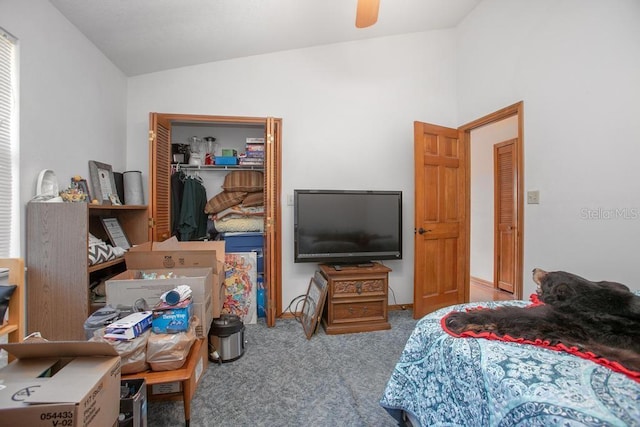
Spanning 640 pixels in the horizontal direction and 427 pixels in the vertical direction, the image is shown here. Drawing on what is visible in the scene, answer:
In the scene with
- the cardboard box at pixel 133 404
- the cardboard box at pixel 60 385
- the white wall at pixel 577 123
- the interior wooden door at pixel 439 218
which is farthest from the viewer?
the interior wooden door at pixel 439 218

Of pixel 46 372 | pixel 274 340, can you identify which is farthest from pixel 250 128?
pixel 46 372

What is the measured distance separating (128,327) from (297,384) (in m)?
1.10

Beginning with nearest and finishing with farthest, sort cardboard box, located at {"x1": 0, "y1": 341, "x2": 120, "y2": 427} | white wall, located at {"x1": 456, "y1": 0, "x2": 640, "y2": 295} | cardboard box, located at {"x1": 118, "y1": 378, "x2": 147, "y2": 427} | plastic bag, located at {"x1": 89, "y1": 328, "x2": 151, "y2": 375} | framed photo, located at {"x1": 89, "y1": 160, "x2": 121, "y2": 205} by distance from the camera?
cardboard box, located at {"x1": 0, "y1": 341, "x2": 120, "y2": 427} < cardboard box, located at {"x1": 118, "y1": 378, "x2": 147, "y2": 427} < plastic bag, located at {"x1": 89, "y1": 328, "x2": 151, "y2": 375} < white wall, located at {"x1": 456, "y1": 0, "x2": 640, "y2": 295} < framed photo, located at {"x1": 89, "y1": 160, "x2": 121, "y2": 205}

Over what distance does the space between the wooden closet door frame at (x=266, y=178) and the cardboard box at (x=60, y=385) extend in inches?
63.3

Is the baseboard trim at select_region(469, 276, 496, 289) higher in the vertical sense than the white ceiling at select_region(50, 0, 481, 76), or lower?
lower

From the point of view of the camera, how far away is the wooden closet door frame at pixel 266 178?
2.60 meters

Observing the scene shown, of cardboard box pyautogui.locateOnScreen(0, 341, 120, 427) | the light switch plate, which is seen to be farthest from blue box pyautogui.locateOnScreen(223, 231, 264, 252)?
the light switch plate

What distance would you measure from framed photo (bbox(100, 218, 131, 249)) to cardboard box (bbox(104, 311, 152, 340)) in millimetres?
1171

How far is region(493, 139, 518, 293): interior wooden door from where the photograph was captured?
12.9ft

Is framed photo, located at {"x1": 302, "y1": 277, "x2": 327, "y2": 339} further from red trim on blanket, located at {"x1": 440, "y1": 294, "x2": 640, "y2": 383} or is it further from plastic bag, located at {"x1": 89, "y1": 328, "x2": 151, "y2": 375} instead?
red trim on blanket, located at {"x1": 440, "y1": 294, "x2": 640, "y2": 383}

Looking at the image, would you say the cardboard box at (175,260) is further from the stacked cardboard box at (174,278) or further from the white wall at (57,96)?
the white wall at (57,96)

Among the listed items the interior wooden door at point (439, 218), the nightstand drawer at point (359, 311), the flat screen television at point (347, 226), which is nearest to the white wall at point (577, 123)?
the interior wooden door at point (439, 218)

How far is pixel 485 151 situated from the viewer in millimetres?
4430

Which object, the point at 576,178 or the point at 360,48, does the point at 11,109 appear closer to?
the point at 360,48
